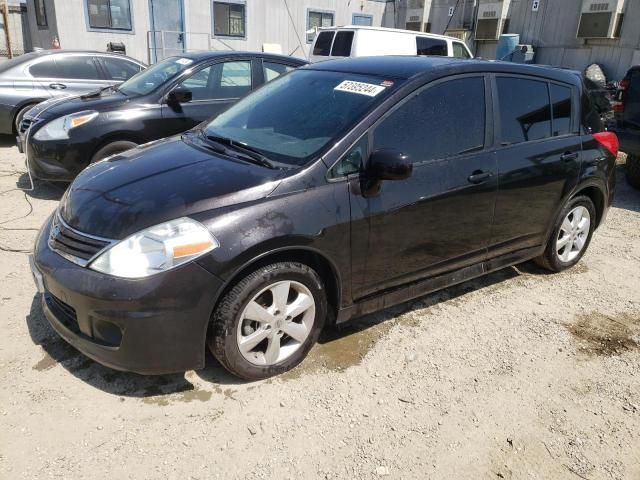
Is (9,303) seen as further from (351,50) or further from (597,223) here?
(351,50)

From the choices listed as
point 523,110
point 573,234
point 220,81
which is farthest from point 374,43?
point 523,110

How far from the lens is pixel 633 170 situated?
23.5 ft

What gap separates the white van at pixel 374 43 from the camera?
1149 centimetres

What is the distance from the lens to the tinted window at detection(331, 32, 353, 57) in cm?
1162

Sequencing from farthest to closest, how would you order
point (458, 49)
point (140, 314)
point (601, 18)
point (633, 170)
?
point (601, 18), point (458, 49), point (633, 170), point (140, 314)

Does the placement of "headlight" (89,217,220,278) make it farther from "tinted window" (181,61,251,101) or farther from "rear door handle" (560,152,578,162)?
"tinted window" (181,61,251,101)

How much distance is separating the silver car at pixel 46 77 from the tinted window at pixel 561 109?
22.6ft

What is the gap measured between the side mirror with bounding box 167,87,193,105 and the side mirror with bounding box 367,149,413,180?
347cm

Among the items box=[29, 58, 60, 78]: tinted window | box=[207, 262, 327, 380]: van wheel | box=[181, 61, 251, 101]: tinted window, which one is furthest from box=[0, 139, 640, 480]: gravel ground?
box=[29, 58, 60, 78]: tinted window

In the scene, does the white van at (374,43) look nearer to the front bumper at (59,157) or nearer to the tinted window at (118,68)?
the tinted window at (118,68)

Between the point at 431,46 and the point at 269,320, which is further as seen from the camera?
the point at 431,46

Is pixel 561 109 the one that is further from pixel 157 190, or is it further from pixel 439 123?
pixel 157 190

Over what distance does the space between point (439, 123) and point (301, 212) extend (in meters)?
1.17

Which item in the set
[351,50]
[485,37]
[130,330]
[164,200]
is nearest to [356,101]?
[164,200]
